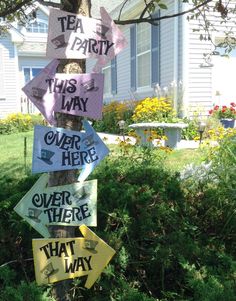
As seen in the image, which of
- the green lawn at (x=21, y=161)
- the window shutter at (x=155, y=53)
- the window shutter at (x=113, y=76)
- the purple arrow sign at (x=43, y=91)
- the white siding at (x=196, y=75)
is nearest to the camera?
the purple arrow sign at (x=43, y=91)

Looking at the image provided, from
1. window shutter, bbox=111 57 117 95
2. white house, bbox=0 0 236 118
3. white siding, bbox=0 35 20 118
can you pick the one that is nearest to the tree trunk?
white house, bbox=0 0 236 118

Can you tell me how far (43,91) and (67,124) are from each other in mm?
216

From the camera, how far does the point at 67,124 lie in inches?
82.6

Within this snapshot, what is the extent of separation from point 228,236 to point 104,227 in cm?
93

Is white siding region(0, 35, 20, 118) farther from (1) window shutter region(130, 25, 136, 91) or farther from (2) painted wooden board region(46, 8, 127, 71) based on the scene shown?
(2) painted wooden board region(46, 8, 127, 71)

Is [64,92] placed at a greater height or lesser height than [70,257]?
greater

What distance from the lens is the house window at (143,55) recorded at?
12.9 meters

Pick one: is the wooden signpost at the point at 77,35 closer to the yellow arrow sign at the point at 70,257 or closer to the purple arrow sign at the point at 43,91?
the purple arrow sign at the point at 43,91

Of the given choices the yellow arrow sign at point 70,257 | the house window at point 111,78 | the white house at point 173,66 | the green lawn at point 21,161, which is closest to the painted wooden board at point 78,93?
the yellow arrow sign at point 70,257

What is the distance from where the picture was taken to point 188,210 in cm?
323

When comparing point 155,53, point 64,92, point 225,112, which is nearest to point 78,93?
point 64,92

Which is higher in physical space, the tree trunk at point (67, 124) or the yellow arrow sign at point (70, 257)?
the tree trunk at point (67, 124)

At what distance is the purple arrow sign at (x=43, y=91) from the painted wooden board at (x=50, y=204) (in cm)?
38

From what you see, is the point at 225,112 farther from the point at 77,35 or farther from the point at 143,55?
the point at 77,35
